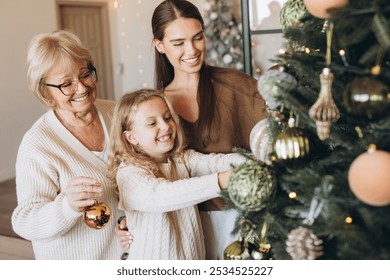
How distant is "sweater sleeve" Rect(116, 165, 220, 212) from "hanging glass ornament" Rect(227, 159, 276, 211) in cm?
30

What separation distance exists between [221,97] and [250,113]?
0.12m

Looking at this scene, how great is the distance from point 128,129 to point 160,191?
0.27 metres

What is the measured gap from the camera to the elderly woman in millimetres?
1518

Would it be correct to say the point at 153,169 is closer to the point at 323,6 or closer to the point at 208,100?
the point at 208,100

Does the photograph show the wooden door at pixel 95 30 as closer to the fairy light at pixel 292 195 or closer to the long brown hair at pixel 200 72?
the long brown hair at pixel 200 72

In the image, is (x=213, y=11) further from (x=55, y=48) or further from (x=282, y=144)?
(x=282, y=144)

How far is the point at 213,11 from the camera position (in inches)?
162

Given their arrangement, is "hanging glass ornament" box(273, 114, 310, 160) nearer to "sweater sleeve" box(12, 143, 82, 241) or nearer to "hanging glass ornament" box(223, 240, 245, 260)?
"hanging glass ornament" box(223, 240, 245, 260)

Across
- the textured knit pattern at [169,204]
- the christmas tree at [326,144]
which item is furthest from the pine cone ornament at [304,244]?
the textured knit pattern at [169,204]

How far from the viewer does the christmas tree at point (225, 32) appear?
13.4 feet

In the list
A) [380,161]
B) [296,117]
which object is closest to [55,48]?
[296,117]

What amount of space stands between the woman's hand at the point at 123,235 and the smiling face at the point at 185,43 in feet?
1.91

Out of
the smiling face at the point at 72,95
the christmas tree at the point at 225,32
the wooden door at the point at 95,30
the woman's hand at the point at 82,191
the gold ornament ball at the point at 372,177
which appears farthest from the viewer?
the wooden door at the point at 95,30

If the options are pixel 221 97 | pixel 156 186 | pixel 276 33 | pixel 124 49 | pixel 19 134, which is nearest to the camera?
pixel 156 186
